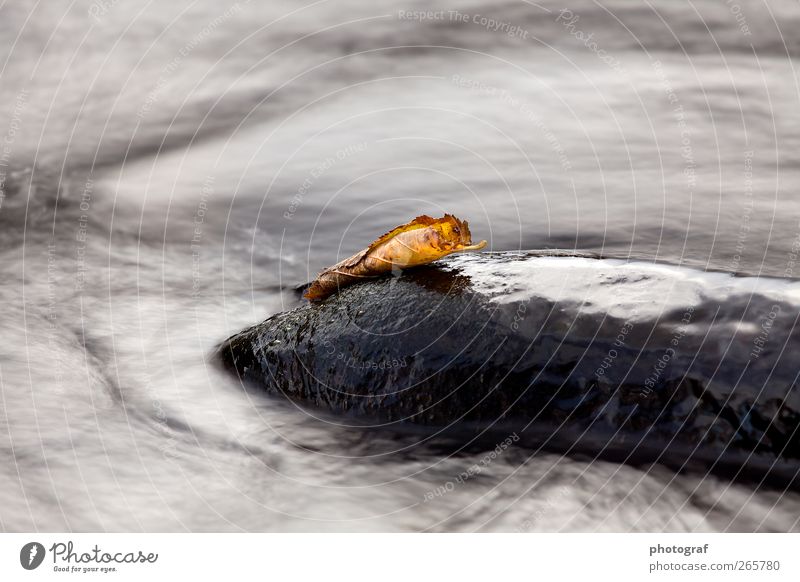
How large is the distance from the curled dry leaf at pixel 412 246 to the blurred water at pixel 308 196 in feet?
2.41

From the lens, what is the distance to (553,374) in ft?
12.2

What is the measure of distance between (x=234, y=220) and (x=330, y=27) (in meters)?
3.37

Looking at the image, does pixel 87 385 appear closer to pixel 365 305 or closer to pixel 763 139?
pixel 365 305

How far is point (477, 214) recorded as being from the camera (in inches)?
236

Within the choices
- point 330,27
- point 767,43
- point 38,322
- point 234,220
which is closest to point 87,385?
point 38,322

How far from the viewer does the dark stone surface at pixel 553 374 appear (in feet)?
11.4
